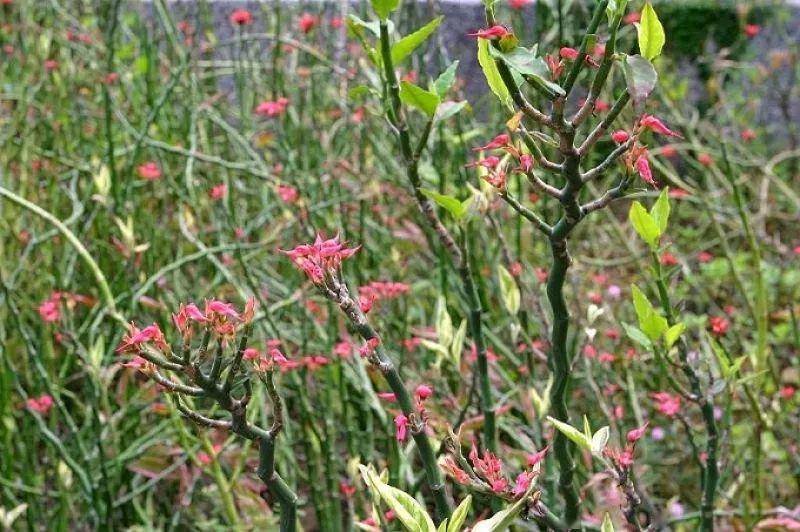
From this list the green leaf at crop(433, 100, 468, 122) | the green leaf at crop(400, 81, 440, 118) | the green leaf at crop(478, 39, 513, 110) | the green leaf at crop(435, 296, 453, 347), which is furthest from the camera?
the green leaf at crop(435, 296, 453, 347)

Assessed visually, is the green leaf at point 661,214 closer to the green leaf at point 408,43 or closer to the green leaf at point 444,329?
the green leaf at point 408,43

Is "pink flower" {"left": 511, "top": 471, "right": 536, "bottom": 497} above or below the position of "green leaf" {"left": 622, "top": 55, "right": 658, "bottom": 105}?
below

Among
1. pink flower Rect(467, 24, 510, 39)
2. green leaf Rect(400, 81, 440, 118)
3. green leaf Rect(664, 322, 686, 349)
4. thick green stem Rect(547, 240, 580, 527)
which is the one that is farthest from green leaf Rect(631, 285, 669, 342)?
pink flower Rect(467, 24, 510, 39)

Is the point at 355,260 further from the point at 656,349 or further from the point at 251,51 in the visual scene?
the point at 251,51

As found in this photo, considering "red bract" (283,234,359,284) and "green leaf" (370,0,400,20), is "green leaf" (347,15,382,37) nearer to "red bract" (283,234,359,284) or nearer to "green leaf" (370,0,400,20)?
"green leaf" (370,0,400,20)

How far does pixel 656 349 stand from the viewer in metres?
0.86

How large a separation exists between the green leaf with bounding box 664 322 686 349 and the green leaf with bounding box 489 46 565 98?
337 millimetres

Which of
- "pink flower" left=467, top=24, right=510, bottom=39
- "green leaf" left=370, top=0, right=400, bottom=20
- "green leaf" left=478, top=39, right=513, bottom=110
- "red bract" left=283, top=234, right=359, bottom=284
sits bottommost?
"red bract" left=283, top=234, right=359, bottom=284

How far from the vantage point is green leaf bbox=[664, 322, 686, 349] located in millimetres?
814

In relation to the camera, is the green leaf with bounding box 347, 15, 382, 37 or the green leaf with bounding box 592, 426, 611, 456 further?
the green leaf with bounding box 347, 15, 382, 37

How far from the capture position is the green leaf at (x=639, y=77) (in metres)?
0.51

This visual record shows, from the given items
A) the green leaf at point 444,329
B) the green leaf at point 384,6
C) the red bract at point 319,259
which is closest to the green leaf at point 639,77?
the red bract at point 319,259

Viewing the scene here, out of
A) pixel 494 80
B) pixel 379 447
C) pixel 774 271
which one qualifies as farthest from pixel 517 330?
pixel 774 271

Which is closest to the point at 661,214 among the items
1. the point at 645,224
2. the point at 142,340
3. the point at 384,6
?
the point at 645,224
